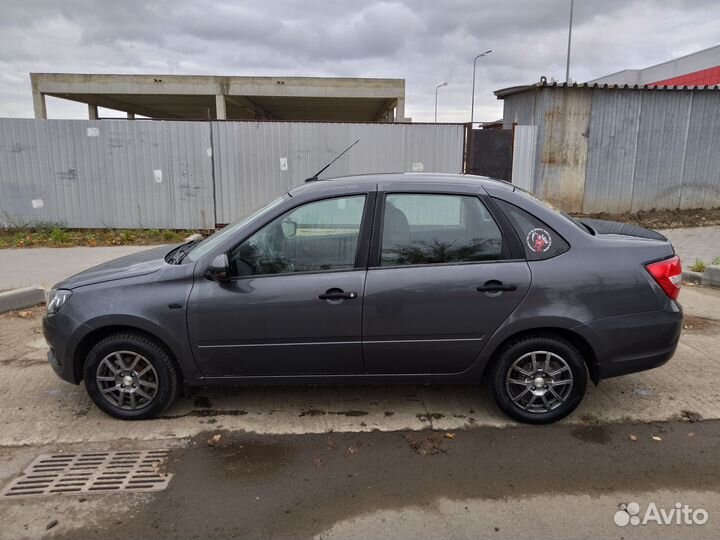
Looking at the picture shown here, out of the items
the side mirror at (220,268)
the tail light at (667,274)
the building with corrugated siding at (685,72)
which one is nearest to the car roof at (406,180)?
the side mirror at (220,268)

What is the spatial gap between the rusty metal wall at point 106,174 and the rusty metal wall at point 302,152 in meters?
0.43

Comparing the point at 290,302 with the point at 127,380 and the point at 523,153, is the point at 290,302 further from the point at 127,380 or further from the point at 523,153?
the point at 523,153

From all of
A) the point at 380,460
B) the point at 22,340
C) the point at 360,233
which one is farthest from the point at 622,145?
the point at 22,340

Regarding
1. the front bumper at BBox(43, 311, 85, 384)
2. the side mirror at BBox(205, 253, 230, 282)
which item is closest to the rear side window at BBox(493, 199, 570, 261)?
the side mirror at BBox(205, 253, 230, 282)

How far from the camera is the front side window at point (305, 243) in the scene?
3.57 metres

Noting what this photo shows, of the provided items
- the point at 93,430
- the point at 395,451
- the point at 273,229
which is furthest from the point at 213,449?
the point at 273,229

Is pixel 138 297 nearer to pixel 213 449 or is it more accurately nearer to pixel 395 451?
pixel 213 449

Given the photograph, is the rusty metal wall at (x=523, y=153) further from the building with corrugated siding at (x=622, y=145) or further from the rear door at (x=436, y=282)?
the rear door at (x=436, y=282)

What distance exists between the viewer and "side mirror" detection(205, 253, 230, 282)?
3.43 metres

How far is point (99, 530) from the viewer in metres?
2.68

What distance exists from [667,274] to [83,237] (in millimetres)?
10791

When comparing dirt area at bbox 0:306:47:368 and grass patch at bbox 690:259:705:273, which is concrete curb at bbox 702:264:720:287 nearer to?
grass patch at bbox 690:259:705:273

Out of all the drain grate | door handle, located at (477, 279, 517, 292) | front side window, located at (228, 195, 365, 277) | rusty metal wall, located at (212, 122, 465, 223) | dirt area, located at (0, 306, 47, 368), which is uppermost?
rusty metal wall, located at (212, 122, 465, 223)

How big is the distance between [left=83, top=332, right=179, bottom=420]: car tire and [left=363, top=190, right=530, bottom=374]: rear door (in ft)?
4.67
